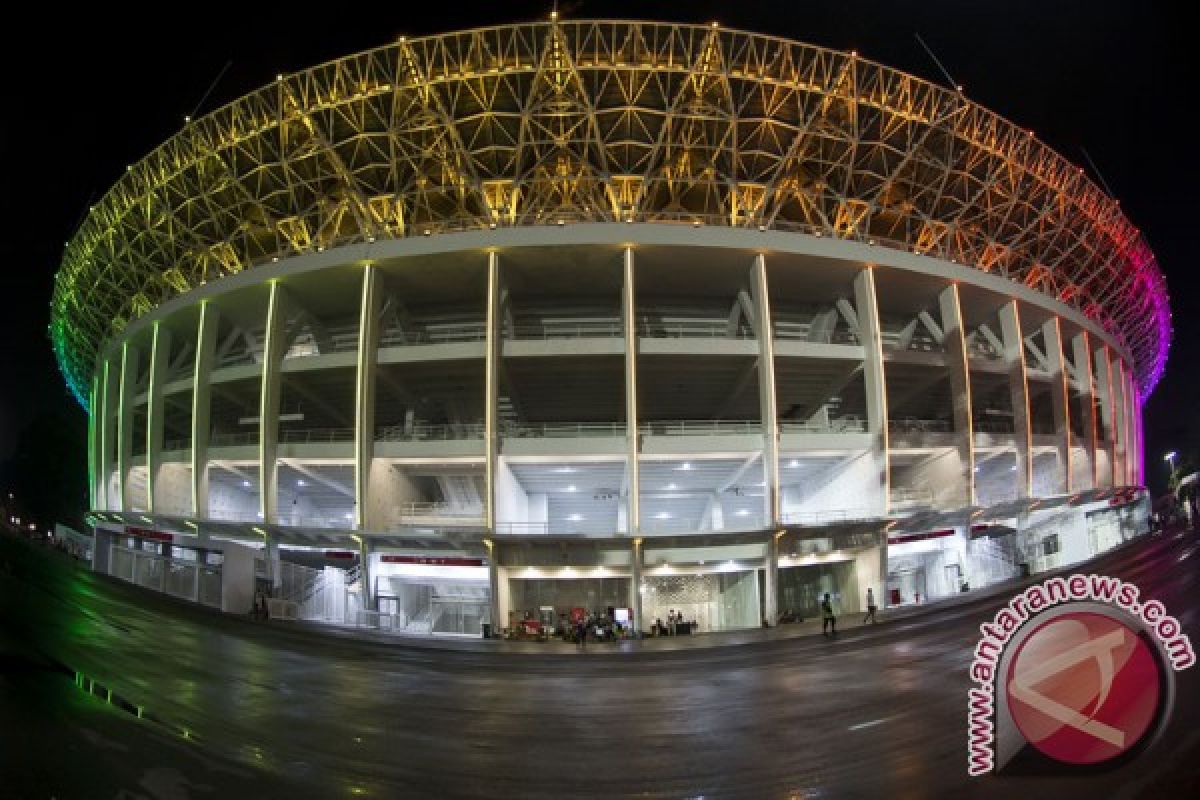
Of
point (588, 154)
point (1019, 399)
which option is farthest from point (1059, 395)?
point (588, 154)

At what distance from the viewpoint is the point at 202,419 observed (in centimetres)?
3250

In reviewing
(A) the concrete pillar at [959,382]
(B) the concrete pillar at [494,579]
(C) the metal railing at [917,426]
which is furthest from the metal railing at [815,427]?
(B) the concrete pillar at [494,579]


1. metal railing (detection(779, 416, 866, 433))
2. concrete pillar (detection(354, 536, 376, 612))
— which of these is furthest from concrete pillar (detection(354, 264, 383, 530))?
metal railing (detection(779, 416, 866, 433))

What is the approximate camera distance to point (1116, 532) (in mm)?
45344

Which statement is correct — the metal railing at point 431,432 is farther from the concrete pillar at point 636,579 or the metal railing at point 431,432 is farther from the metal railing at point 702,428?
the concrete pillar at point 636,579

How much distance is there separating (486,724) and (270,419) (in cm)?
2518

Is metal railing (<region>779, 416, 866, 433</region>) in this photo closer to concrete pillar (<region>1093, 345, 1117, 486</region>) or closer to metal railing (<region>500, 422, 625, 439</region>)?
metal railing (<region>500, 422, 625, 439</region>)

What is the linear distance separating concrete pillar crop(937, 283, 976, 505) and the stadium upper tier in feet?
11.5

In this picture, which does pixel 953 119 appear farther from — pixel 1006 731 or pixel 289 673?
pixel 289 673

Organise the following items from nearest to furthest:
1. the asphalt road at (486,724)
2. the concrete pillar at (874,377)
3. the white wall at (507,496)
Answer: the asphalt road at (486,724)
the white wall at (507,496)
the concrete pillar at (874,377)

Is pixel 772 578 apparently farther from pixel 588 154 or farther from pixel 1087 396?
pixel 1087 396

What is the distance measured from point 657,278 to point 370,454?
16489 mm

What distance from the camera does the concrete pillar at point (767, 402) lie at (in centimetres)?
2695

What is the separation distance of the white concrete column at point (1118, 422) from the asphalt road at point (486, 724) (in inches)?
1569
